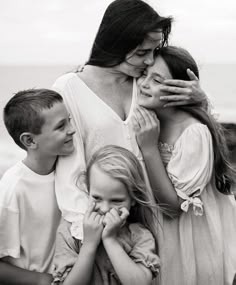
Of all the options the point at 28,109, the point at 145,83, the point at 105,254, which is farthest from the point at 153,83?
the point at 105,254

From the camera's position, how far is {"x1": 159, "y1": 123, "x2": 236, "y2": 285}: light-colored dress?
9.81 ft

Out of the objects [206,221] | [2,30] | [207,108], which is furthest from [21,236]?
[2,30]

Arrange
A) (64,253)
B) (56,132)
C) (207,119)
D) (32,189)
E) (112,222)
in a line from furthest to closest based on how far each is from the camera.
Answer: (207,119), (32,189), (56,132), (64,253), (112,222)

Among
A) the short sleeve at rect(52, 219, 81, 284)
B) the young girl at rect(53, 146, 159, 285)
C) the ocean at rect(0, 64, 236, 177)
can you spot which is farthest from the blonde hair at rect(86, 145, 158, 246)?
the ocean at rect(0, 64, 236, 177)

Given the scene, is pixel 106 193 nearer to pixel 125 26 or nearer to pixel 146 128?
pixel 146 128

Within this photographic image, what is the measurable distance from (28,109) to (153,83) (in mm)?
592

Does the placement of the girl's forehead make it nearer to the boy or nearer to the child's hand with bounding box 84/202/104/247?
the boy

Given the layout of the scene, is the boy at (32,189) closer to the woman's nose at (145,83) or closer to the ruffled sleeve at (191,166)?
the woman's nose at (145,83)

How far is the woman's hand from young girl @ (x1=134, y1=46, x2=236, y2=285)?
0.03m

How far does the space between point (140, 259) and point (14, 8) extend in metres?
13.6

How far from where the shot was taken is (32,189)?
2.99m

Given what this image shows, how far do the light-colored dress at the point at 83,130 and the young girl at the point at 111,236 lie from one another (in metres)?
0.11

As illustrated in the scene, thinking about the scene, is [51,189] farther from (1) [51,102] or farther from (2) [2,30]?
(2) [2,30]

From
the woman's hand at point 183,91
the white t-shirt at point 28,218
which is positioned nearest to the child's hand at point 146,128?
the woman's hand at point 183,91
